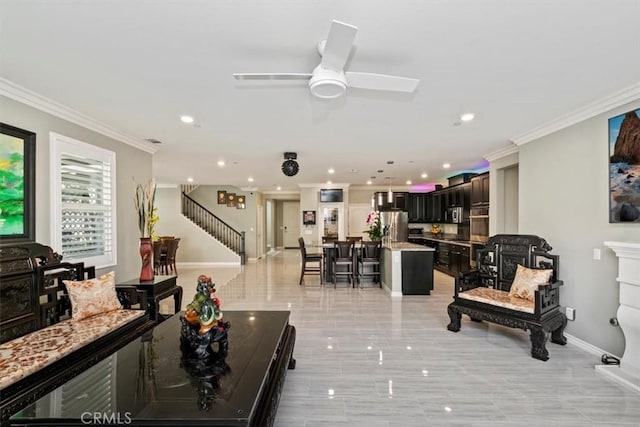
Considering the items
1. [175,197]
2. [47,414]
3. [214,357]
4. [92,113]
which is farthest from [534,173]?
[175,197]

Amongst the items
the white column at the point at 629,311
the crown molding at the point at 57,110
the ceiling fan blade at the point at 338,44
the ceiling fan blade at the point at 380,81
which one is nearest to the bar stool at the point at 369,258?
the white column at the point at 629,311

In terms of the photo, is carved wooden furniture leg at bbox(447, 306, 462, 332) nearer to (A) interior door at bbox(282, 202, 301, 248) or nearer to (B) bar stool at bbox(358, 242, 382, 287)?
(B) bar stool at bbox(358, 242, 382, 287)

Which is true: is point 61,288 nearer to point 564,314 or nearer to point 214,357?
point 214,357

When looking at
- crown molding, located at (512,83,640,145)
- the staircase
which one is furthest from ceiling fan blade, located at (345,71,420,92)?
the staircase

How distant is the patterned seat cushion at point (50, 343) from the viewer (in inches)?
76.9

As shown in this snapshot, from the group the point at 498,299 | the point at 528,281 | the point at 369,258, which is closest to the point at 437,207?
the point at 369,258

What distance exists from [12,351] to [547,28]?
4.28m

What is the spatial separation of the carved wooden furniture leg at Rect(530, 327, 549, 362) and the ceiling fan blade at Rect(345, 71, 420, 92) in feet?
9.52

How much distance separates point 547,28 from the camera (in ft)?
6.04

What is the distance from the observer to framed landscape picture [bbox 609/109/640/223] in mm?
2781

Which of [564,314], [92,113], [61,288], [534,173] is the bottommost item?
[564,314]

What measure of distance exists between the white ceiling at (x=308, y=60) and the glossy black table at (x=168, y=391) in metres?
2.12

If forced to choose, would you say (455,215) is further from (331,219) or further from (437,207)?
(331,219)

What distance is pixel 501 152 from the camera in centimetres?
513
